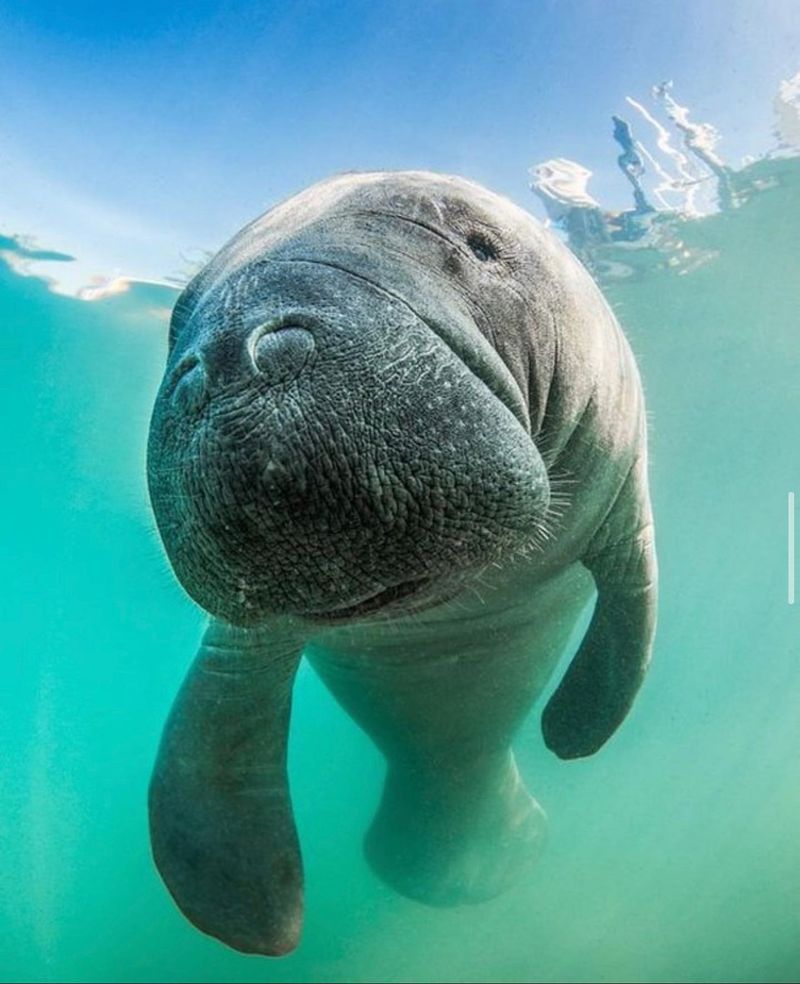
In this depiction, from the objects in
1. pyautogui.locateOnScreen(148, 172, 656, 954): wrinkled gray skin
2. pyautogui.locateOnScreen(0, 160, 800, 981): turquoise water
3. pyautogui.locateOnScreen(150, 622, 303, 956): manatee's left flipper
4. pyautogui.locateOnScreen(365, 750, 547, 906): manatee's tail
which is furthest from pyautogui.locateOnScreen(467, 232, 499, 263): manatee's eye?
pyautogui.locateOnScreen(0, 160, 800, 981): turquoise water

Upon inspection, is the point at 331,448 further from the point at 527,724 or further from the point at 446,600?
the point at 527,724

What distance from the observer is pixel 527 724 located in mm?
21500

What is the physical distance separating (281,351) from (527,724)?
69.5 ft

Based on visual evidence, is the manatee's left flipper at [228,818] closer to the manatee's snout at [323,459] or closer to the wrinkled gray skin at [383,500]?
the wrinkled gray skin at [383,500]

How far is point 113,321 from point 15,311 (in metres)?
1.42

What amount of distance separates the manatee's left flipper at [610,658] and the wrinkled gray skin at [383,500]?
0.5 inches

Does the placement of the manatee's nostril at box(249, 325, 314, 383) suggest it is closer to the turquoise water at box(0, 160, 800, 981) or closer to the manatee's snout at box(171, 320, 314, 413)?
the manatee's snout at box(171, 320, 314, 413)

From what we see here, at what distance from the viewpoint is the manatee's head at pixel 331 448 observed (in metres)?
1.43

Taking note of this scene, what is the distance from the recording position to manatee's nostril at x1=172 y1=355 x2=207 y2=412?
1.53 metres

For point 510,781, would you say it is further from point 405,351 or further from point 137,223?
point 137,223

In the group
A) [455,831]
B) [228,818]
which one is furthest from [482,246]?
[455,831]

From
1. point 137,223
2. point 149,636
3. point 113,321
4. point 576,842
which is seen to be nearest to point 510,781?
point 137,223

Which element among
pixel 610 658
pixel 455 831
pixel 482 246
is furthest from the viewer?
pixel 455 831

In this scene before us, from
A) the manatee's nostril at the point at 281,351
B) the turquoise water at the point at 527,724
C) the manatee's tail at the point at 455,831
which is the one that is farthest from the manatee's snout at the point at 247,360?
the turquoise water at the point at 527,724
